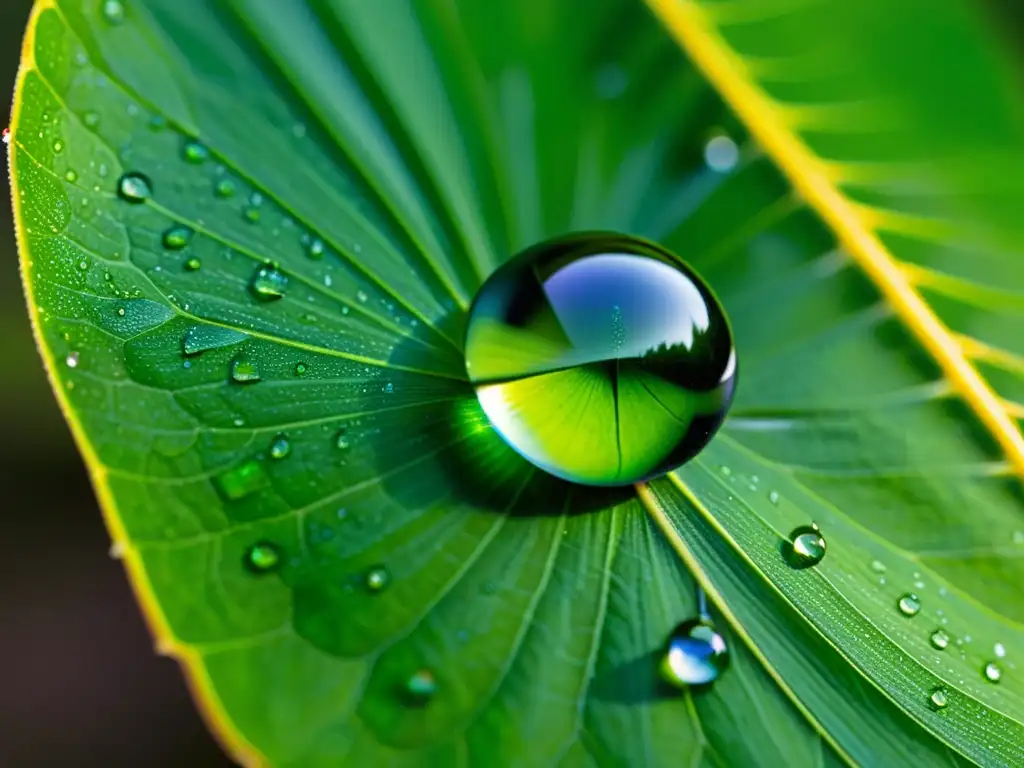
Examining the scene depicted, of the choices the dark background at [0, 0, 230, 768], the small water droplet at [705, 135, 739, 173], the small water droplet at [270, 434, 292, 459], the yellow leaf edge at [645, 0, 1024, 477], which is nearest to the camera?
the small water droplet at [270, 434, 292, 459]

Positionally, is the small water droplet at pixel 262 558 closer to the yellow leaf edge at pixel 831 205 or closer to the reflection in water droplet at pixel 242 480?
the reflection in water droplet at pixel 242 480

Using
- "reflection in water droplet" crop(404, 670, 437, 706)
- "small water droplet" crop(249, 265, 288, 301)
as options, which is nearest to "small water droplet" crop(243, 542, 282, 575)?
"reflection in water droplet" crop(404, 670, 437, 706)

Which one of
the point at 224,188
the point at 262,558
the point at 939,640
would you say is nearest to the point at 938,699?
the point at 939,640

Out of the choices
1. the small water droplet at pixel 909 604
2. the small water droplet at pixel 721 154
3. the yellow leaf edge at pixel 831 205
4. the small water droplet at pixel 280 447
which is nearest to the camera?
the small water droplet at pixel 280 447

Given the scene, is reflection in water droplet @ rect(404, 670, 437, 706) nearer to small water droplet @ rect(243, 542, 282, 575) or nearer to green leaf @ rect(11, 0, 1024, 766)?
green leaf @ rect(11, 0, 1024, 766)

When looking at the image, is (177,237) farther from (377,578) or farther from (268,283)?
(377,578)

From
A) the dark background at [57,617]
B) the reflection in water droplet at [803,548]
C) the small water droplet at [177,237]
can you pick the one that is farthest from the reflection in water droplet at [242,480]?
the dark background at [57,617]

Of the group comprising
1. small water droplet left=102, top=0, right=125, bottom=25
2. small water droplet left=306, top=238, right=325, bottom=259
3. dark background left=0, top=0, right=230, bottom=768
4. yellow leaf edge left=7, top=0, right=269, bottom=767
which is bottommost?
dark background left=0, top=0, right=230, bottom=768
